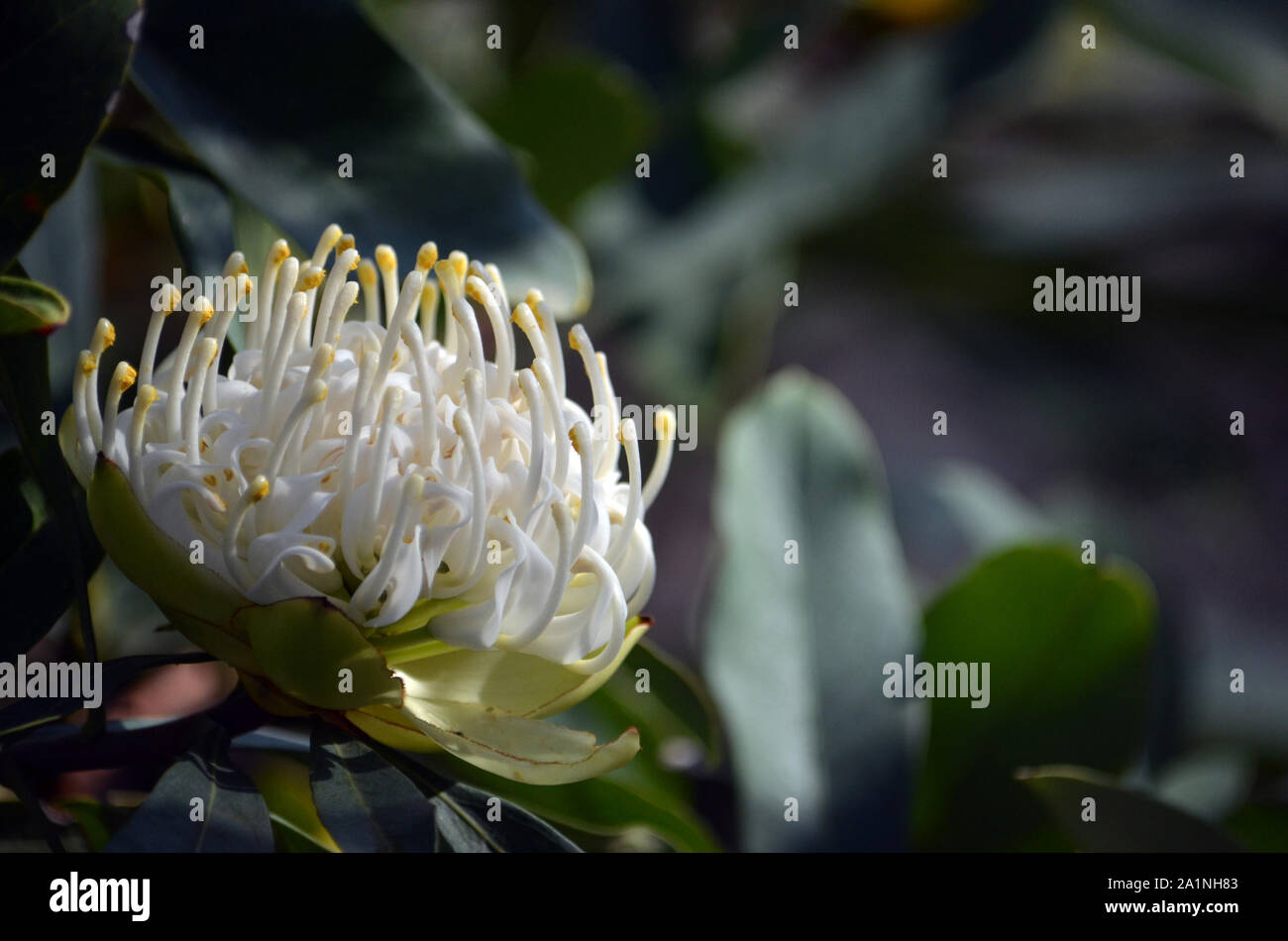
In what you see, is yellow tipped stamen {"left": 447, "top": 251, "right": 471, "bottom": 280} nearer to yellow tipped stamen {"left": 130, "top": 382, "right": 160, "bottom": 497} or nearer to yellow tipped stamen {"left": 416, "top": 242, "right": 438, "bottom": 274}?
yellow tipped stamen {"left": 416, "top": 242, "right": 438, "bottom": 274}

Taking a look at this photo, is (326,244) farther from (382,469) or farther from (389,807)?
(389,807)

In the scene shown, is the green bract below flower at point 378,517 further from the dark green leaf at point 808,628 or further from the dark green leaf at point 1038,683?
the dark green leaf at point 1038,683

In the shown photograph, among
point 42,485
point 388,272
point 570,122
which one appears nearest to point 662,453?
point 388,272

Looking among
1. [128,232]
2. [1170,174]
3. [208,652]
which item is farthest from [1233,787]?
[1170,174]

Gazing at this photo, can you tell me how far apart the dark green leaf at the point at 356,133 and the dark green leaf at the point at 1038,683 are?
421 mm

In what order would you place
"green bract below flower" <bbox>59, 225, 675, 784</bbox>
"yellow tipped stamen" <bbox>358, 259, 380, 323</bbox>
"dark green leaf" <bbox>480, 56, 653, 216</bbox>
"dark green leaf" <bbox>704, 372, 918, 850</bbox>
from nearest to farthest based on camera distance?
"green bract below flower" <bbox>59, 225, 675, 784</bbox>
"yellow tipped stamen" <bbox>358, 259, 380, 323</bbox>
"dark green leaf" <bbox>704, 372, 918, 850</bbox>
"dark green leaf" <bbox>480, 56, 653, 216</bbox>

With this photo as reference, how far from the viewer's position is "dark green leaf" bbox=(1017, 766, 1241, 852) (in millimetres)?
604

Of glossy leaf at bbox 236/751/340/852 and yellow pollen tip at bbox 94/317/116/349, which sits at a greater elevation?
yellow pollen tip at bbox 94/317/116/349

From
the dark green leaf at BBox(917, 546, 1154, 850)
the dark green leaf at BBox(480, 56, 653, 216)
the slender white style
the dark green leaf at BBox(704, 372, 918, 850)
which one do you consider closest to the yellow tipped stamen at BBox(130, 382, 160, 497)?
the slender white style

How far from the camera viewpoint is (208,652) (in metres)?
0.46

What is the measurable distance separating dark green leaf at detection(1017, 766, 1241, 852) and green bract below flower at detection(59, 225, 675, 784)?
0.30m

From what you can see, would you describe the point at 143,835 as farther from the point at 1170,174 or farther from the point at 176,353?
the point at 1170,174

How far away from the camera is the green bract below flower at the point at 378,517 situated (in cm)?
42
